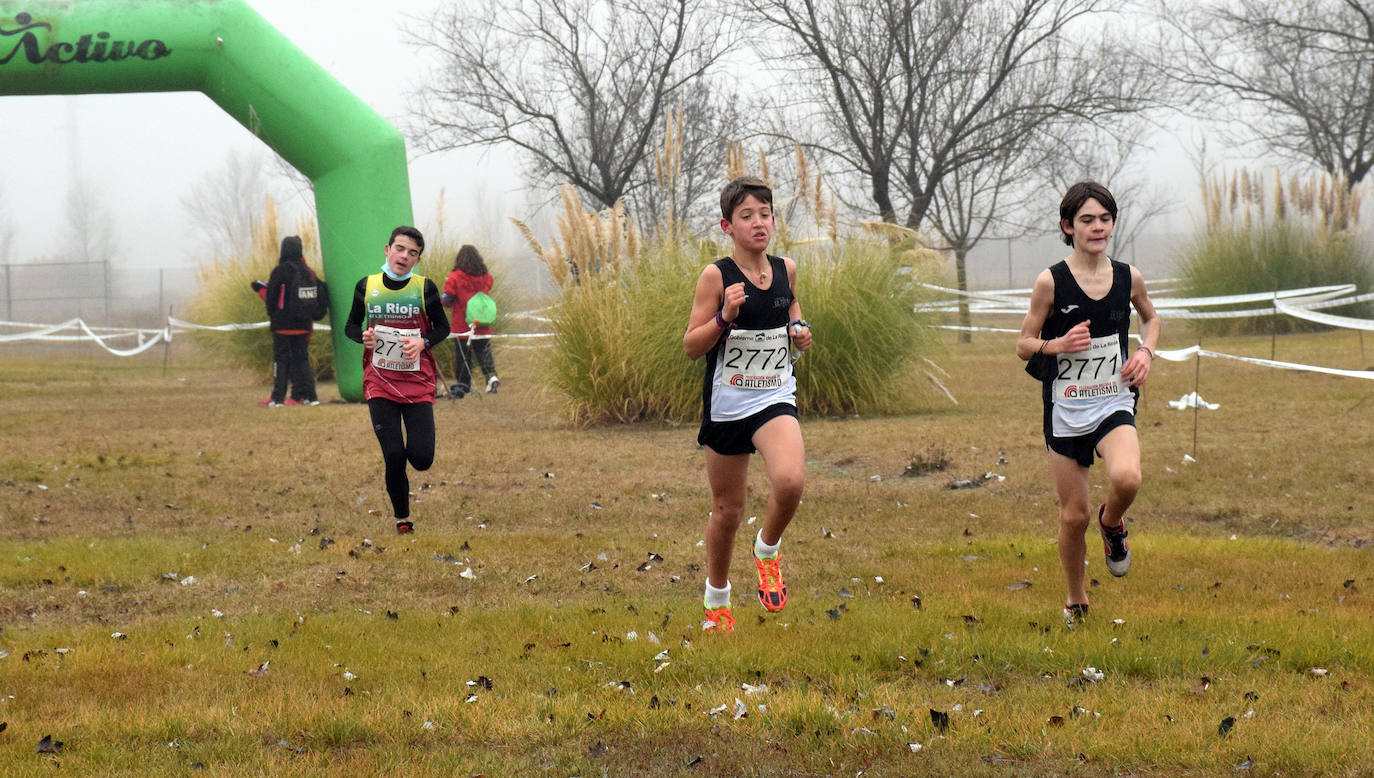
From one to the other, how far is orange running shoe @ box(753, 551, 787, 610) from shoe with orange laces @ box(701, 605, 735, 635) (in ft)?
0.52

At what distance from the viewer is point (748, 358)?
513 cm

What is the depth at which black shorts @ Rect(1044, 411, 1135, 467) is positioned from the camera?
5043mm

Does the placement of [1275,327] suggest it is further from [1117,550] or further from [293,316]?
[293,316]

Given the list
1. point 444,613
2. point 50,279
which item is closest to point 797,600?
point 444,613

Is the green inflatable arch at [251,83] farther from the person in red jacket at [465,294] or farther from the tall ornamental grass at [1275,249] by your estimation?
the tall ornamental grass at [1275,249]

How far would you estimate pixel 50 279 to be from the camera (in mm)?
46719

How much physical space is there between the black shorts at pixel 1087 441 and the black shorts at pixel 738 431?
3.38 feet

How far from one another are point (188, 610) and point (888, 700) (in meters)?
3.26

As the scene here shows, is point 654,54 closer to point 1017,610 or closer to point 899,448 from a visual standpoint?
point 899,448

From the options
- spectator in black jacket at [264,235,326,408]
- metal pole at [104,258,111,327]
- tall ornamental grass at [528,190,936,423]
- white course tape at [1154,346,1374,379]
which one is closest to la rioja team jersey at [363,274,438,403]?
white course tape at [1154,346,1374,379]

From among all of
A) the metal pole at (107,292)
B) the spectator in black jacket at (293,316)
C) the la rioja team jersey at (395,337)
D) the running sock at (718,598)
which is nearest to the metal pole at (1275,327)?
the la rioja team jersey at (395,337)

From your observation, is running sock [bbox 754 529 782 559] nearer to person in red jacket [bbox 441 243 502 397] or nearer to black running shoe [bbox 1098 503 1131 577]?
black running shoe [bbox 1098 503 1131 577]

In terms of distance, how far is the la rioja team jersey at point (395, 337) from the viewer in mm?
7586

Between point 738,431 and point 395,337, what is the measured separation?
122 inches
